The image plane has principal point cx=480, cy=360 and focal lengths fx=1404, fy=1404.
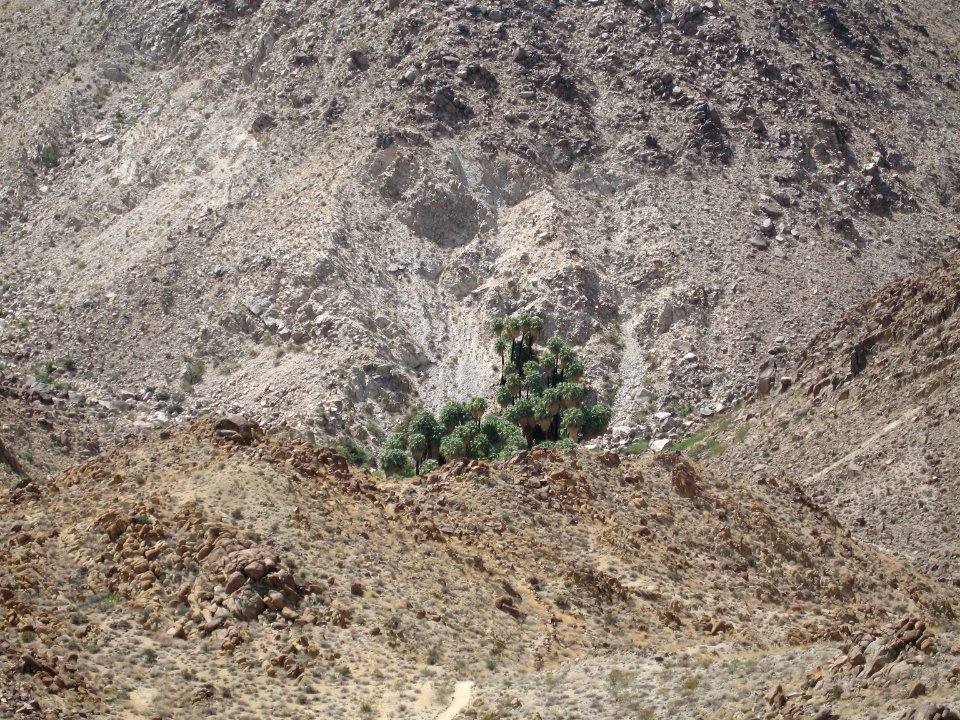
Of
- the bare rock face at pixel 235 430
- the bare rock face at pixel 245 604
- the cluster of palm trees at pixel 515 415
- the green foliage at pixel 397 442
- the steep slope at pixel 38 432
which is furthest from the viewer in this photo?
the green foliage at pixel 397 442

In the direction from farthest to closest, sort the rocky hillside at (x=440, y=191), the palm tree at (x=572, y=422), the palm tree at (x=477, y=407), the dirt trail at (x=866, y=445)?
the rocky hillside at (x=440, y=191), the palm tree at (x=477, y=407), the palm tree at (x=572, y=422), the dirt trail at (x=866, y=445)

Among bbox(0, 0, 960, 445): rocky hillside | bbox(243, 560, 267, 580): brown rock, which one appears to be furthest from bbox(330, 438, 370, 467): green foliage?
bbox(243, 560, 267, 580): brown rock

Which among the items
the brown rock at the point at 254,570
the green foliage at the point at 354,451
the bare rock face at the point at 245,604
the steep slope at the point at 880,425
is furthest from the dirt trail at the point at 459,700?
the green foliage at the point at 354,451

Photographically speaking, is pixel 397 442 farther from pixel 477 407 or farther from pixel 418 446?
pixel 477 407

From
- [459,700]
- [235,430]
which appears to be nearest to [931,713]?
[459,700]

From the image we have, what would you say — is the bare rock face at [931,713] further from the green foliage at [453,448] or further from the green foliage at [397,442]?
the green foliage at [397,442]

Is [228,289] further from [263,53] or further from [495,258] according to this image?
[263,53]

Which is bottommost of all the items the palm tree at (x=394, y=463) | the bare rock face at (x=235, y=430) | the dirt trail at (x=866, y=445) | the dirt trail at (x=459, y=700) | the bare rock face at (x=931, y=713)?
the palm tree at (x=394, y=463)
